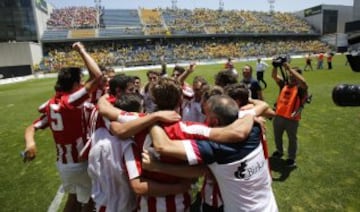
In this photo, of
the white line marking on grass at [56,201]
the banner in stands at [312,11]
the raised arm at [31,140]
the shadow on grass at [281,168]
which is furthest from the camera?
the banner in stands at [312,11]

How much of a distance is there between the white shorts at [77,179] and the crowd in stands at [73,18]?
64764 millimetres

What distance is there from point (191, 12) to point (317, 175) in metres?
73.3

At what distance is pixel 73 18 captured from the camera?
6794cm

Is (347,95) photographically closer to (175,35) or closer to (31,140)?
(31,140)

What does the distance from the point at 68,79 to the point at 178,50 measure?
57.4 metres

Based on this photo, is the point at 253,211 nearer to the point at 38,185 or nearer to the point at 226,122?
the point at 226,122

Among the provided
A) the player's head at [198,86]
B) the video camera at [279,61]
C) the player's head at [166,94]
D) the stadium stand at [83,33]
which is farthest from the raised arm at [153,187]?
the stadium stand at [83,33]

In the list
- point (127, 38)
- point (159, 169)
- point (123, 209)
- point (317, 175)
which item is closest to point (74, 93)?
point (123, 209)

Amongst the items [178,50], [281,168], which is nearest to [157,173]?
[281,168]

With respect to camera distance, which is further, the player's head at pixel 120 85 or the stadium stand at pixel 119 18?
the stadium stand at pixel 119 18

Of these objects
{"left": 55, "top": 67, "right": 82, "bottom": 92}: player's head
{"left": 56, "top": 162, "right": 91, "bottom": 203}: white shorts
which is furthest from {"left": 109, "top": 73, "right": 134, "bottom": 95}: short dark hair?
{"left": 56, "top": 162, "right": 91, "bottom": 203}: white shorts

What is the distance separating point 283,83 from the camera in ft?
24.1

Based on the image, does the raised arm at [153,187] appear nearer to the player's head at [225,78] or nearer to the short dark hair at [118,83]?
the short dark hair at [118,83]

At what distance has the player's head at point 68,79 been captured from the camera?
3736mm
